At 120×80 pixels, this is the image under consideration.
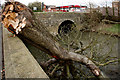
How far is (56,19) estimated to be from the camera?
11.7 metres

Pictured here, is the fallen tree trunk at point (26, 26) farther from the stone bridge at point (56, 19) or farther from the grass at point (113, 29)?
the grass at point (113, 29)

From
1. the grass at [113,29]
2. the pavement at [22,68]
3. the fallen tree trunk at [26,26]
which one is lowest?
the grass at [113,29]

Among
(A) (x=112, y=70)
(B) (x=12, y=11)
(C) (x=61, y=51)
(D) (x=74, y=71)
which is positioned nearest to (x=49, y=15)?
(A) (x=112, y=70)

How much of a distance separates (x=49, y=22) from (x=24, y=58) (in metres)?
10.0

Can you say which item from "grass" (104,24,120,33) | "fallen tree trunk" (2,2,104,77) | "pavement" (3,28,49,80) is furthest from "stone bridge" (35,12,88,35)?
"pavement" (3,28,49,80)

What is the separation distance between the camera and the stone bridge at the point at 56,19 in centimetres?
1061

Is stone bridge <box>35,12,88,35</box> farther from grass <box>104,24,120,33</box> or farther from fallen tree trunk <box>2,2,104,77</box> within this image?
fallen tree trunk <box>2,2,104,77</box>

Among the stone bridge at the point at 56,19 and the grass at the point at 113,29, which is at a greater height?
the stone bridge at the point at 56,19

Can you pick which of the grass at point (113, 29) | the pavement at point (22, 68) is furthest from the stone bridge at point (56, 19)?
the pavement at point (22, 68)

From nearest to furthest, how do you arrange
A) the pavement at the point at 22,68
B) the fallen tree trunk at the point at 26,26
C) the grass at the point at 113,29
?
the pavement at the point at 22,68 → the fallen tree trunk at the point at 26,26 → the grass at the point at 113,29

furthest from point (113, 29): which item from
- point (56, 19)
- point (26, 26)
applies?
point (26, 26)

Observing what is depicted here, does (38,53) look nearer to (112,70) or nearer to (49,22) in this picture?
(112,70)

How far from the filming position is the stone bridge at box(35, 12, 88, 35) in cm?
1061

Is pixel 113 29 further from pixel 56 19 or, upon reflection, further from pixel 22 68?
pixel 22 68
